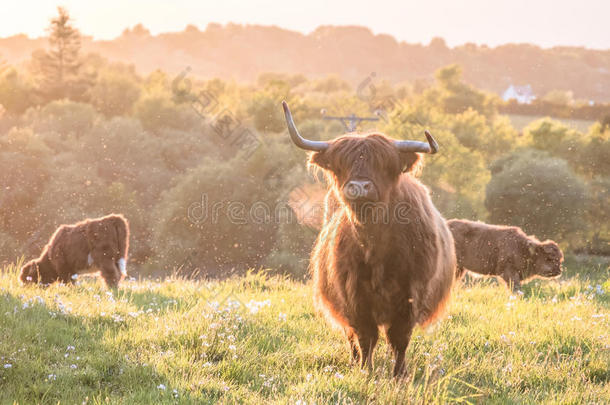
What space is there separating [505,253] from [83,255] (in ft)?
25.1

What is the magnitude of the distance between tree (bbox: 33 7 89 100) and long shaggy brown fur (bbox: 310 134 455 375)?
5795cm

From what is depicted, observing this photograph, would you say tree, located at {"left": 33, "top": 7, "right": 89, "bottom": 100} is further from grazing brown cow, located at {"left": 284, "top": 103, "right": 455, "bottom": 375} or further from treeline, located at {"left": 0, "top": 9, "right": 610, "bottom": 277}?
grazing brown cow, located at {"left": 284, "top": 103, "right": 455, "bottom": 375}

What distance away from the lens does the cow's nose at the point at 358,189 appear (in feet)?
13.4

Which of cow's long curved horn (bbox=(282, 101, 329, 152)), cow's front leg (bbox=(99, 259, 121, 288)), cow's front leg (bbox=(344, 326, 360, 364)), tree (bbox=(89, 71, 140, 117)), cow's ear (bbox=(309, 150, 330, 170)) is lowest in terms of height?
cow's front leg (bbox=(99, 259, 121, 288))

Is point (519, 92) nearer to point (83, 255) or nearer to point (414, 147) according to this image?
point (83, 255)

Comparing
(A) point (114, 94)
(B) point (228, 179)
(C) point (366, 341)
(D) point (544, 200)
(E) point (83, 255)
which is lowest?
(B) point (228, 179)

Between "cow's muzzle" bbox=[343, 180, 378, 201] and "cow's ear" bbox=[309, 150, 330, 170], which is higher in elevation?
"cow's ear" bbox=[309, 150, 330, 170]

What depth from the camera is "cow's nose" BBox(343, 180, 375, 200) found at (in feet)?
13.4

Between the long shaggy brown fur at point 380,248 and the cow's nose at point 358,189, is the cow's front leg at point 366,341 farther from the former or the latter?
the cow's nose at point 358,189

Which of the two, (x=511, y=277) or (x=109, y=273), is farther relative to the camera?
(x=511, y=277)

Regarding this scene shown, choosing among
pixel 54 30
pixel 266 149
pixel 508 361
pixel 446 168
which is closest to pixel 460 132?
pixel 446 168

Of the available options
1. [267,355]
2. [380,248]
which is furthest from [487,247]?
[267,355]

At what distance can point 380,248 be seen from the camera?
456 centimetres

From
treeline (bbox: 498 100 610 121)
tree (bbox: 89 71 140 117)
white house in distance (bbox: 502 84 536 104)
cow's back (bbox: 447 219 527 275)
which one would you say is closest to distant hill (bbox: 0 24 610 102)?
white house in distance (bbox: 502 84 536 104)
